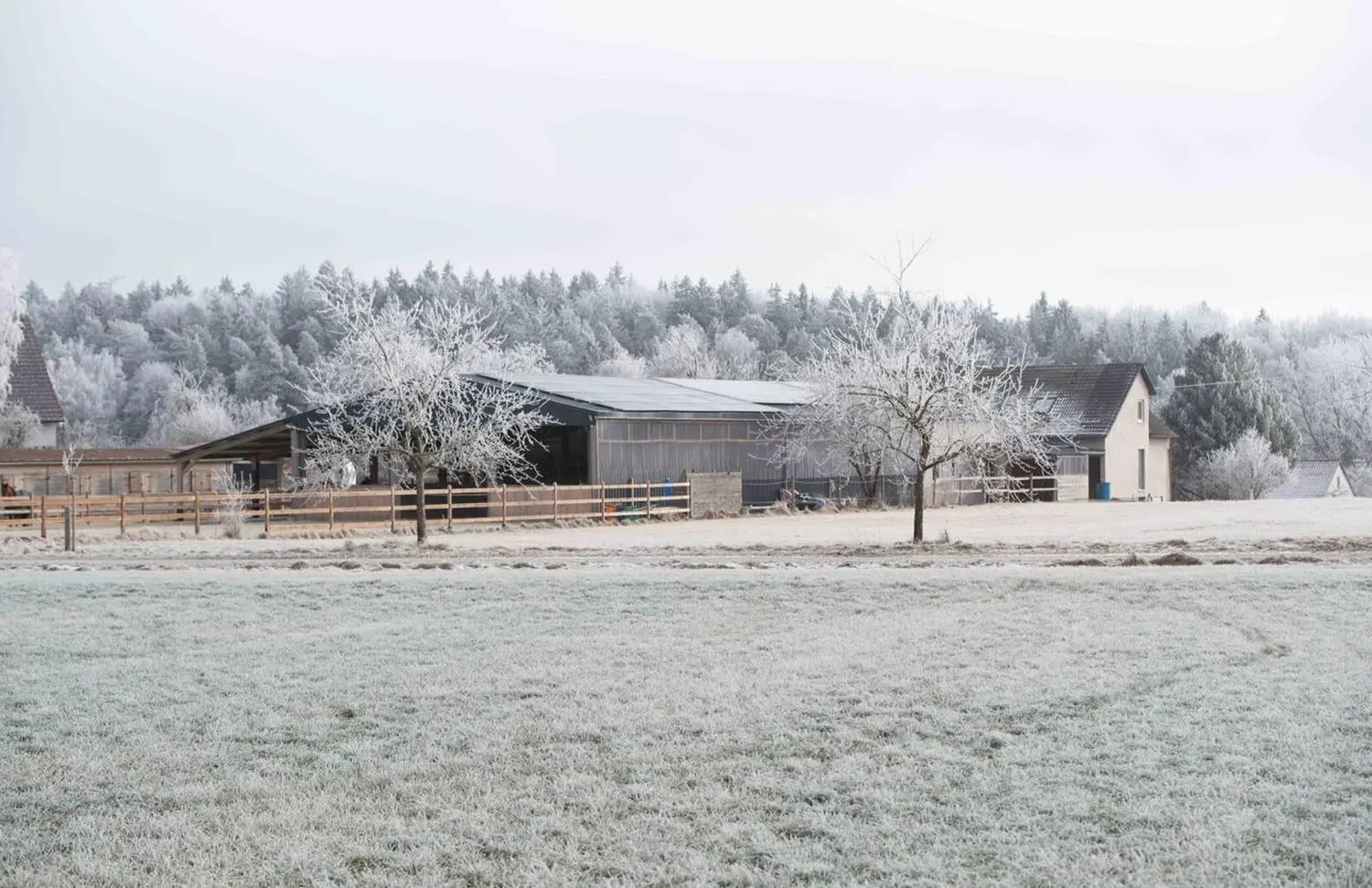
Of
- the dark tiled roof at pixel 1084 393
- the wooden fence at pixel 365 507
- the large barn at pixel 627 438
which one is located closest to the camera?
the wooden fence at pixel 365 507

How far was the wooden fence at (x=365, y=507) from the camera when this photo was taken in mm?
29984

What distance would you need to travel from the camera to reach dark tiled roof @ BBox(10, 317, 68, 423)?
52.2m

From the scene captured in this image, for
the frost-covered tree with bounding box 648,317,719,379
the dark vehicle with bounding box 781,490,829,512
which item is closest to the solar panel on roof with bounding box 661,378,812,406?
the dark vehicle with bounding box 781,490,829,512

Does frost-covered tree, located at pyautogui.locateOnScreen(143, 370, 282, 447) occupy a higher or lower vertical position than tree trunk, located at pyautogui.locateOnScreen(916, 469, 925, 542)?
higher

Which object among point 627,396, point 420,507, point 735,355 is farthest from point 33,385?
point 735,355

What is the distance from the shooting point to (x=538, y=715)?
862 cm

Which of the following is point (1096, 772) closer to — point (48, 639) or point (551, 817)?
point (551, 817)

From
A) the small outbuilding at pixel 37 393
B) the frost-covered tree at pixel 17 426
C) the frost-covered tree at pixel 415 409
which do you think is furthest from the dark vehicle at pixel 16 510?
the small outbuilding at pixel 37 393

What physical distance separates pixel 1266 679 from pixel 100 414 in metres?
87.3

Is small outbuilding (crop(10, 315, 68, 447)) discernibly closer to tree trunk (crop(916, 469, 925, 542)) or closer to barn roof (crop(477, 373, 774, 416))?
barn roof (crop(477, 373, 774, 416))

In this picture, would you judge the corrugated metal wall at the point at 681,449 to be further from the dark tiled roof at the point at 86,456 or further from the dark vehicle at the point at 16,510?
the dark tiled roof at the point at 86,456

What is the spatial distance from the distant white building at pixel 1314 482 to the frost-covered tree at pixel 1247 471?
1.18 metres

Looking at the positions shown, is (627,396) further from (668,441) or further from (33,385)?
(33,385)

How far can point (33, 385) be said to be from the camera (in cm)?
5294
